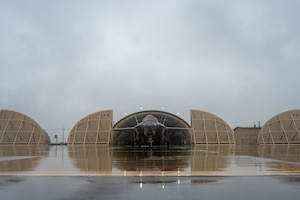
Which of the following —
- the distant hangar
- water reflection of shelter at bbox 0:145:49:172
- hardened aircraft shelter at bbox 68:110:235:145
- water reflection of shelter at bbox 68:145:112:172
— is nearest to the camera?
water reflection of shelter at bbox 0:145:49:172

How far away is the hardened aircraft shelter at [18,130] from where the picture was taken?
6350cm

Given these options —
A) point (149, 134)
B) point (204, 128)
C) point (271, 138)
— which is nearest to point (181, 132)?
point (204, 128)

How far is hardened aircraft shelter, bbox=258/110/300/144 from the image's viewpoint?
6431 cm

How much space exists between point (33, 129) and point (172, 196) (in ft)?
209

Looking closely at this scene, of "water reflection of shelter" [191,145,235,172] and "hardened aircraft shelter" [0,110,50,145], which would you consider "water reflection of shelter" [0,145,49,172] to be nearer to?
"water reflection of shelter" [191,145,235,172]

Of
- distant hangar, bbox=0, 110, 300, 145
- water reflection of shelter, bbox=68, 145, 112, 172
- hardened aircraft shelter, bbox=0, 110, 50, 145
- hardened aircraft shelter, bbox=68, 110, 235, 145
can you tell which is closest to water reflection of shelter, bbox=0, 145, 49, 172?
water reflection of shelter, bbox=68, 145, 112, 172

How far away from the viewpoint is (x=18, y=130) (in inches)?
2522

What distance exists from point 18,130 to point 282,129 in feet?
174

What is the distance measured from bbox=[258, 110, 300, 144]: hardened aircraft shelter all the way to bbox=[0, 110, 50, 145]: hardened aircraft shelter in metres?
45.3

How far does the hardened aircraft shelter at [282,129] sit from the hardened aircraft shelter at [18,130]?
4533 centimetres

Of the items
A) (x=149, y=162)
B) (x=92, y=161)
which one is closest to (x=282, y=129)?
(x=149, y=162)

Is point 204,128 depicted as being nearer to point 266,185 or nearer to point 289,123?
point 289,123

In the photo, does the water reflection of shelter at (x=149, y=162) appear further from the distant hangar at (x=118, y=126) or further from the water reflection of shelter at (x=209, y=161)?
the distant hangar at (x=118, y=126)

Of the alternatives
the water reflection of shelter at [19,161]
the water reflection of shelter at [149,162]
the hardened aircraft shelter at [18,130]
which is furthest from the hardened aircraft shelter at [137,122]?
the water reflection of shelter at [149,162]
